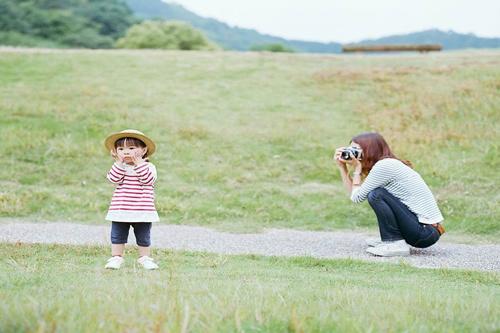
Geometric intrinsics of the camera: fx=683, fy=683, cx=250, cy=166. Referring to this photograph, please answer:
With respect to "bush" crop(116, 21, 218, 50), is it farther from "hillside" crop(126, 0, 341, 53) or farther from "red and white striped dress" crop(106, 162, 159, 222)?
"red and white striped dress" crop(106, 162, 159, 222)

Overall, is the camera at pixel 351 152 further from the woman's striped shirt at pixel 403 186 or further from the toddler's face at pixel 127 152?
the toddler's face at pixel 127 152

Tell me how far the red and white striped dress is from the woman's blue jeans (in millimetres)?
3162

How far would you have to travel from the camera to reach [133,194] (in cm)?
733

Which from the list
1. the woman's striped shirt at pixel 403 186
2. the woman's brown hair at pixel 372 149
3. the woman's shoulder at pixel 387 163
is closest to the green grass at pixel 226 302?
the woman's striped shirt at pixel 403 186

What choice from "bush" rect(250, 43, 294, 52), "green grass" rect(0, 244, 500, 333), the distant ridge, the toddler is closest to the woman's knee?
"green grass" rect(0, 244, 500, 333)

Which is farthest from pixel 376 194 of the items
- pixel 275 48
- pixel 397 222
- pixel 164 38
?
pixel 275 48

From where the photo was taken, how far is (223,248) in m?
9.35

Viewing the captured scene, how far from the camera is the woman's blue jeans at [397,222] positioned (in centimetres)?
895

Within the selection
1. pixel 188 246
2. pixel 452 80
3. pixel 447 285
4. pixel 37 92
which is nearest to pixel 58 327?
pixel 447 285

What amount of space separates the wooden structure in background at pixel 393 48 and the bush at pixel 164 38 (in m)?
22.8

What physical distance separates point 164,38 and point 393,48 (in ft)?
89.2

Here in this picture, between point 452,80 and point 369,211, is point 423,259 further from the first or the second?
point 452,80

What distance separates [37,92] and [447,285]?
1693 cm

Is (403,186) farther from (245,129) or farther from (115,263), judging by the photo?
(245,129)
